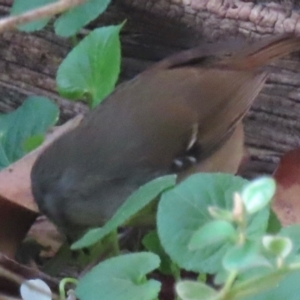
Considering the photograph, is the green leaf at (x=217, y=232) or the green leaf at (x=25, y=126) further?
the green leaf at (x=25, y=126)

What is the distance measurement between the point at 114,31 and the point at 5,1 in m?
0.44

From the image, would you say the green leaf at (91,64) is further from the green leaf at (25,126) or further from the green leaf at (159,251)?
the green leaf at (159,251)

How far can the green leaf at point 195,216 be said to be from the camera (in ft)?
2.77

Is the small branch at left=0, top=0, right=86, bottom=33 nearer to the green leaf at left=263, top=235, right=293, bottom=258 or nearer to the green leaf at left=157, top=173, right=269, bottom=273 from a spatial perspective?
the green leaf at left=157, top=173, right=269, bottom=273

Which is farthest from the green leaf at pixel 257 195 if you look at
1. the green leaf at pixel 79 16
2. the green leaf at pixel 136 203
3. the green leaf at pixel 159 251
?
the green leaf at pixel 79 16

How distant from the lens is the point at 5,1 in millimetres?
1657

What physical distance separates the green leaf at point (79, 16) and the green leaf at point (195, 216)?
53 cm

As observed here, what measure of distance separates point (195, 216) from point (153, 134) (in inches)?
19.0

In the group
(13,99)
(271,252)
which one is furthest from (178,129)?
(271,252)

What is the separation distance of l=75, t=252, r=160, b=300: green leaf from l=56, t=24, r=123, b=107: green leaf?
51 cm

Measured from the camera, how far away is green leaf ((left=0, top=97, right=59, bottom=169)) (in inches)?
55.7

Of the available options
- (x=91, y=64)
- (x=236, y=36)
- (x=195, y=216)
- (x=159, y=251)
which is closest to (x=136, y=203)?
(x=195, y=216)

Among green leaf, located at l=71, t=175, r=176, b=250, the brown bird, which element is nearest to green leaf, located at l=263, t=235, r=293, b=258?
green leaf, located at l=71, t=175, r=176, b=250

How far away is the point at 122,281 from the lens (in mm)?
883
